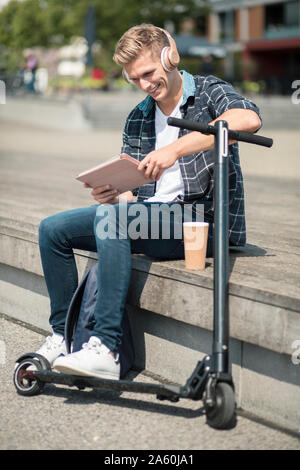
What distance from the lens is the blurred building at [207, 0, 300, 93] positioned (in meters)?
48.2

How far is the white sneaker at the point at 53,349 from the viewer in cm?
337

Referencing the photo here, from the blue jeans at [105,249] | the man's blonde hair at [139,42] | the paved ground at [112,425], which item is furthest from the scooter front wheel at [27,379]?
the man's blonde hair at [139,42]

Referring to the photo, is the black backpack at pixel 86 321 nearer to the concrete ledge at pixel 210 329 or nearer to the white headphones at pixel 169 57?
the concrete ledge at pixel 210 329

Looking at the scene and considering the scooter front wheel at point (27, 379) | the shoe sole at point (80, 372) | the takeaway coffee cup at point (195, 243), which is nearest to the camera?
the shoe sole at point (80, 372)

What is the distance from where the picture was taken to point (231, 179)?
128 inches

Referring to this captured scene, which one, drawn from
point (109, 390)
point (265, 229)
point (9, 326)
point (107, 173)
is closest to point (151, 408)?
point (109, 390)

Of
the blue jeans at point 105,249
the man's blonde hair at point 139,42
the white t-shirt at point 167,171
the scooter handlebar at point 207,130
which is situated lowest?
the blue jeans at point 105,249

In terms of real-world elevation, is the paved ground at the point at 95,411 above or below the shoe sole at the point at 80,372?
below

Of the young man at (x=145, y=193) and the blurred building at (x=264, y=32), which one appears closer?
the young man at (x=145, y=193)

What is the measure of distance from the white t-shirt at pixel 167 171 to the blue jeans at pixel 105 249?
169 millimetres

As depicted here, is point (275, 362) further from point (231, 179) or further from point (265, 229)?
point (265, 229)

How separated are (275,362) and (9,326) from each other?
6.73 ft

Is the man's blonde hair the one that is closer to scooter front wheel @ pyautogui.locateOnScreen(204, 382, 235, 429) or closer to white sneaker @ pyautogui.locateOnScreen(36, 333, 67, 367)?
white sneaker @ pyautogui.locateOnScreen(36, 333, 67, 367)

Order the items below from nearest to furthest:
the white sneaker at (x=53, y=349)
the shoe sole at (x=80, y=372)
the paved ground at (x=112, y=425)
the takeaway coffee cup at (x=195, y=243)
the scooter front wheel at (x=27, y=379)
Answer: the paved ground at (x=112, y=425)
the shoe sole at (x=80, y=372)
the takeaway coffee cup at (x=195, y=243)
the scooter front wheel at (x=27, y=379)
the white sneaker at (x=53, y=349)
